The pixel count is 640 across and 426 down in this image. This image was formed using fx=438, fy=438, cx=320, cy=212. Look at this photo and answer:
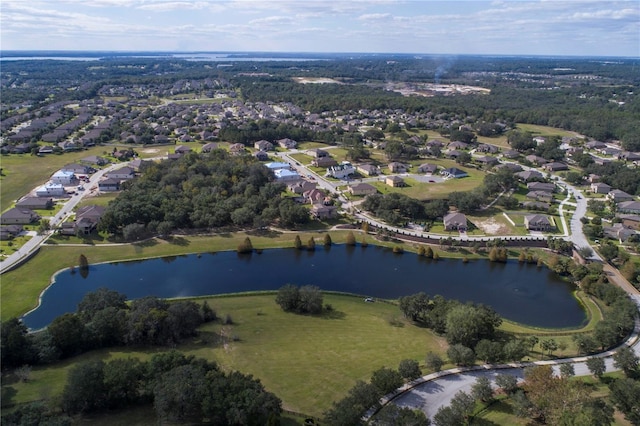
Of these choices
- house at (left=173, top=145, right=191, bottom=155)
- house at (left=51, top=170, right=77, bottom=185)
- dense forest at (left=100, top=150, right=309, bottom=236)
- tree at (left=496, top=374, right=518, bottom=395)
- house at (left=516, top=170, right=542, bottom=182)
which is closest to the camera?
tree at (left=496, top=374, right=518, bottom=395)

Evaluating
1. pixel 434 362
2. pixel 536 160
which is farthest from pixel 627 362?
pixel 536 160

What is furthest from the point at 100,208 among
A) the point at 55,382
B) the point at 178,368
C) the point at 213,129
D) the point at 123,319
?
the point at 213,129

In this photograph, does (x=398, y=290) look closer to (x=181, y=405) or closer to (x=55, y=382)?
(x=181, y=405)

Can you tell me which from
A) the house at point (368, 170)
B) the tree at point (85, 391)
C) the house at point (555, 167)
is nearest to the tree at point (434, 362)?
the tree at point (85, 391)

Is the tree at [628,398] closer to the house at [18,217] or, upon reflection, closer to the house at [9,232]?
the house at [9,232]

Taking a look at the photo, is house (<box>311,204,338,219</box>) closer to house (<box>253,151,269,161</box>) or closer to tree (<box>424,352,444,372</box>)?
house (<box>253,151,269,161</box>)

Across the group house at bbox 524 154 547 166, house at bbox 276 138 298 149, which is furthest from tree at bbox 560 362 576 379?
house at bbox 276 138 298 149
